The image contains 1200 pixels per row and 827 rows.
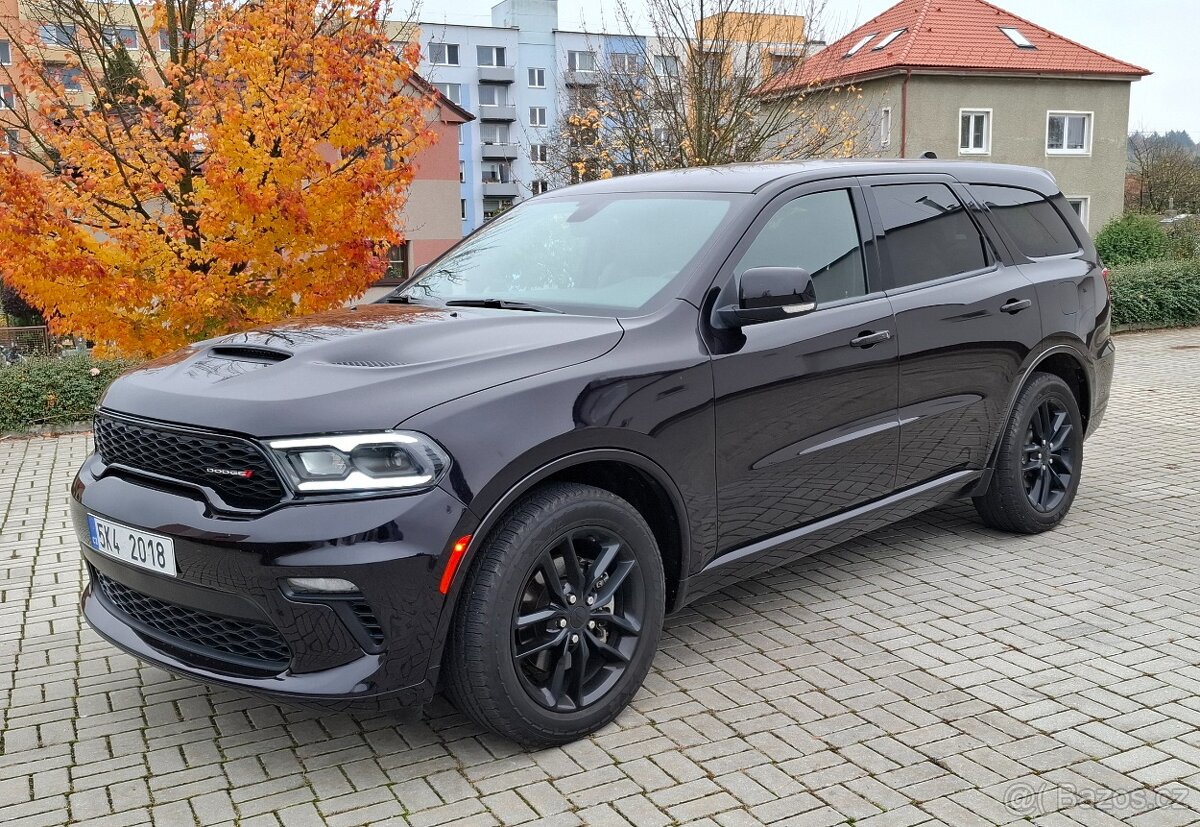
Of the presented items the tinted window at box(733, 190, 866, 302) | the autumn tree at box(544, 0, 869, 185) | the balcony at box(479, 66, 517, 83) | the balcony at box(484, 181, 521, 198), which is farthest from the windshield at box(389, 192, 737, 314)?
the balcony at box(479, 66, 517, 83)

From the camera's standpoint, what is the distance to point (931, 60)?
37500 millimetres

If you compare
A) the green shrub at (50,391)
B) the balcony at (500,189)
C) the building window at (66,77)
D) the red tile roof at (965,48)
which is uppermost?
the red tile roof at (965,48)

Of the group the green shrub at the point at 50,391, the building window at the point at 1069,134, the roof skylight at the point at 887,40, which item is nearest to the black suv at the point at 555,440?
the green shrub at the point at 50,391

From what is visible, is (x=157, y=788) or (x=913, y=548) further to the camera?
(x=913, y=548)

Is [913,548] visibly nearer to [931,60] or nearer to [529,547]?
[529,547]

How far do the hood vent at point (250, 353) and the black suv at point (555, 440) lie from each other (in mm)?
11

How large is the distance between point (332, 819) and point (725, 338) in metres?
2.06

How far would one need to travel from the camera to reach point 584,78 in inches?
2299

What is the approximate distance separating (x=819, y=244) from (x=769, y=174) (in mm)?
352

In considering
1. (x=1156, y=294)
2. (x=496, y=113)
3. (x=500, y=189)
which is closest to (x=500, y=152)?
(x=496, y=113)

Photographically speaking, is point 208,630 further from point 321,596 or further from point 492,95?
point 492,95

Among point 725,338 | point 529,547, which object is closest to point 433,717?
point 529,547

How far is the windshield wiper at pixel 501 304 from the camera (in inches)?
165

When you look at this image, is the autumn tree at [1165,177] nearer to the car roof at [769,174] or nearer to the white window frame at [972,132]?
the white window frame at [972,132]
